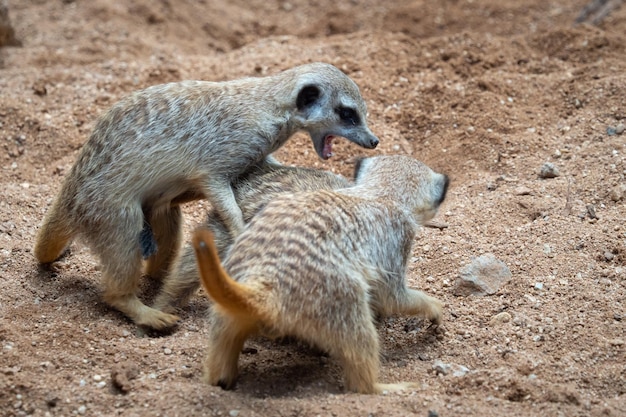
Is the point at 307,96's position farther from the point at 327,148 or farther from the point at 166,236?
the point at 166,236

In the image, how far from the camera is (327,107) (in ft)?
12.7

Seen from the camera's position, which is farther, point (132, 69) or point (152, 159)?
point (132, 69)

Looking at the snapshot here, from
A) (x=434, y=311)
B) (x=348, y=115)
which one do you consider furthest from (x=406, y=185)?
(x=348, y=115)

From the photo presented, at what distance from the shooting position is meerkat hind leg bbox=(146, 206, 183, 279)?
397 cm

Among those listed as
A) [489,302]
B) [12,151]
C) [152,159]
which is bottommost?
[12,151]

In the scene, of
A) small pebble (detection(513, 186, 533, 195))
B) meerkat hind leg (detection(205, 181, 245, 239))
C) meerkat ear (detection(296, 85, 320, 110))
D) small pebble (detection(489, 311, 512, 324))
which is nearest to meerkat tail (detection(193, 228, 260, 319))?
meerkat hind leg (detection(205, 181, 245, 239))

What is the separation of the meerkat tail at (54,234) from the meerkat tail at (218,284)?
52.7 inches

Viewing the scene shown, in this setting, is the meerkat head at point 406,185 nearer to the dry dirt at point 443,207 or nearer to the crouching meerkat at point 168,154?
the crouching meerkat at point 168,154

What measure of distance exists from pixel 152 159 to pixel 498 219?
187 cm

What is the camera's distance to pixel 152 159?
360cm

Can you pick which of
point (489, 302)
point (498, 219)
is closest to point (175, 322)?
point (489, 302)

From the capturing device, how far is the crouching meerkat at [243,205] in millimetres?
3617

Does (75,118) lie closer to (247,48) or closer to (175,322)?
(247,48)

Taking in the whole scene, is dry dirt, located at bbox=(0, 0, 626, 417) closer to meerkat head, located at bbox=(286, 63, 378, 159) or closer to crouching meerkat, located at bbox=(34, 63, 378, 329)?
crouching meerkat, located at bbox=(34, 63, 378, 329)
